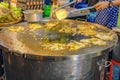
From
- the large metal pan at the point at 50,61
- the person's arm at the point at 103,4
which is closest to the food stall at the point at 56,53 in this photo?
the large metal pan at the point at 50,61

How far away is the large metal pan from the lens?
1.68 meters

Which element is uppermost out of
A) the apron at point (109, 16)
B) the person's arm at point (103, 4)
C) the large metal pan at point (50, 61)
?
the person's arm at point (103, 4)

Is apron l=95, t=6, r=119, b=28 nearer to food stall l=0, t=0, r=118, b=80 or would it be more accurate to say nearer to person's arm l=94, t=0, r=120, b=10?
person's arm l=94, t=0, r=120, b=10

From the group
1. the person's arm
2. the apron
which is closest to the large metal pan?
the person's arm

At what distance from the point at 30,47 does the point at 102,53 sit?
58cm

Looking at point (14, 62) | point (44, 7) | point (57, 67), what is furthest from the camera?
point (44, 7)

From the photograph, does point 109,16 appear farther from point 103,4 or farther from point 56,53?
point 56,53

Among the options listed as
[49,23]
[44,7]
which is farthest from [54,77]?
[44,7]

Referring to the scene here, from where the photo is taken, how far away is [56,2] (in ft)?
11.1

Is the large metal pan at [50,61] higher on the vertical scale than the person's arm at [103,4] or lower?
lower

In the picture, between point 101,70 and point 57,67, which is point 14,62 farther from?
point 101,70

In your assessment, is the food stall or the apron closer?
the food stall

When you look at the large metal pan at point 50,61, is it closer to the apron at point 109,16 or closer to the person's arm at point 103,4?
the person's arm at point 103,4

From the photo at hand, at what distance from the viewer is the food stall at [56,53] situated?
67.3 inches
